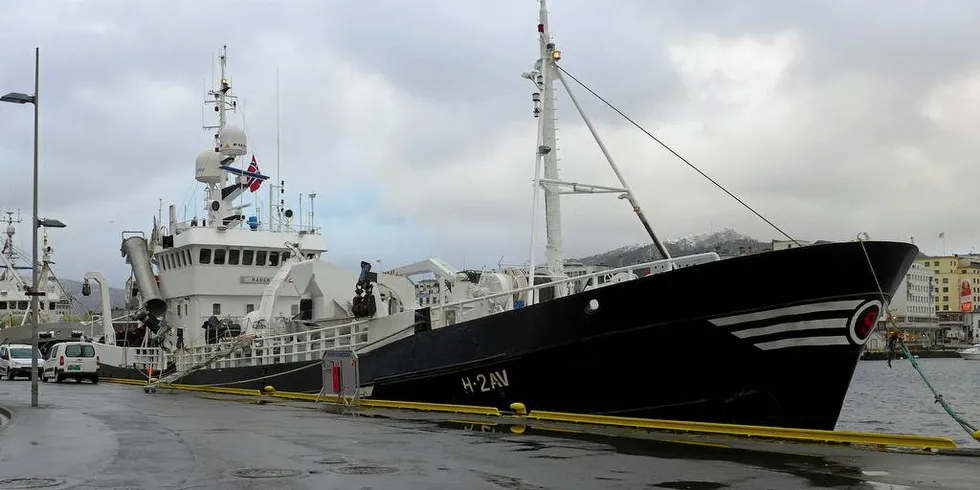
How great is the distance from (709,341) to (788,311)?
116 centimetres

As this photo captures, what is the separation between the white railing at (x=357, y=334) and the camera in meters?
14.6

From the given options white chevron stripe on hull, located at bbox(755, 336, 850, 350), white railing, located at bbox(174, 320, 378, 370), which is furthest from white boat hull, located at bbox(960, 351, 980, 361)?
white chevron stripe on hull, located at bbox(755, 336, 850, 350)

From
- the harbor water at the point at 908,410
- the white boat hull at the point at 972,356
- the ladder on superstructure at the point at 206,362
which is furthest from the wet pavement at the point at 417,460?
the white boat hull at the point at 972,356

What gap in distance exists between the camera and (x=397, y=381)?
17844mm

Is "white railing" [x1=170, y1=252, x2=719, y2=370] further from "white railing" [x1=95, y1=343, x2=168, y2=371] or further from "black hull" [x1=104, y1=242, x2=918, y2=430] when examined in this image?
"white railing" [x1=95, y1=343, x2=168, y2=371]

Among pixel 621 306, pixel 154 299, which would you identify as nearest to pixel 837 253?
pixel 621 306

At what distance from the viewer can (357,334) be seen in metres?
19.4

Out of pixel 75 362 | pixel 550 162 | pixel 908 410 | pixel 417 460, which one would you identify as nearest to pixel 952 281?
pixel 908 410

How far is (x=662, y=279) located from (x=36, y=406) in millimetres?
12929

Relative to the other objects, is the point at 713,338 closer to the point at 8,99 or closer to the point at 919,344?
the point at 8,99

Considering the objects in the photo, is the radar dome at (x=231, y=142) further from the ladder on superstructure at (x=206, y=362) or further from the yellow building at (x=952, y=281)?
the yellow building at (x=952, y=281)

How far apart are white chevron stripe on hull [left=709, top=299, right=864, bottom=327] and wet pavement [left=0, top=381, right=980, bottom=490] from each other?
171 cm

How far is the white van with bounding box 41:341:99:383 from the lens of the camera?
1265 inches

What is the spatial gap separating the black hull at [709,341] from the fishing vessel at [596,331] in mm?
A: 18
